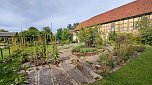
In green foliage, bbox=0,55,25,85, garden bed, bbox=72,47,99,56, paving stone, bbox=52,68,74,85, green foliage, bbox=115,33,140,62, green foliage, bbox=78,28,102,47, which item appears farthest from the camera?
green foliage, bbox=78,28,102,47

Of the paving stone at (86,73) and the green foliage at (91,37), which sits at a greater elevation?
the green foliage at (91,37)

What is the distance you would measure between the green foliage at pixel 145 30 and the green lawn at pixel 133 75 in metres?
6.99

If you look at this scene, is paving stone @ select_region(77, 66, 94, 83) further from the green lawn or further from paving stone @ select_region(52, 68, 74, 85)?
paving stone @ select_region(52, 68, 74, 85)

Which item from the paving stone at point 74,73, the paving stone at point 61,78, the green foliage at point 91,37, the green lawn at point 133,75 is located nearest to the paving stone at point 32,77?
the paving stone at point 61,78

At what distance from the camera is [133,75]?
714 cm

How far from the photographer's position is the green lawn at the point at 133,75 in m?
6.48

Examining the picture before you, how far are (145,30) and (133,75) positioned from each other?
391 inches

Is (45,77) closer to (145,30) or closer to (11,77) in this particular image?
(11,77)

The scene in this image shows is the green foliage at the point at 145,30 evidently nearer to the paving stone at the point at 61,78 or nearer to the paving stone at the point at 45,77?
the paving stone at the point at 61,78

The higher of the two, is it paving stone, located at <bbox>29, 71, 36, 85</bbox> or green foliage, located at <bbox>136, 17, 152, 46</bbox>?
green foliage, located at <bbox>136, 17, 152, 46</bbox>

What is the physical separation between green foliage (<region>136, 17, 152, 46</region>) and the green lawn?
22.9ft

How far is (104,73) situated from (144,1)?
17.3 meters

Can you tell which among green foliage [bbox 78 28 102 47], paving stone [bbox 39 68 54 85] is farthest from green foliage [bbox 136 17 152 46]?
paving stone [bbox 39 68 54 85]

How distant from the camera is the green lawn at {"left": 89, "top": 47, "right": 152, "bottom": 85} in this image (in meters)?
6.48
